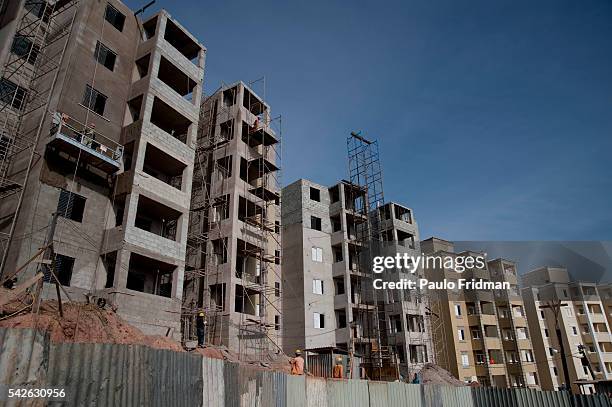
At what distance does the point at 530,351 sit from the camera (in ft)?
203

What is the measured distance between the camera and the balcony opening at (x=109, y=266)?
23.5 metres

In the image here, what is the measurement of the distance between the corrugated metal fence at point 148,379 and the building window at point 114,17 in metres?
25.1

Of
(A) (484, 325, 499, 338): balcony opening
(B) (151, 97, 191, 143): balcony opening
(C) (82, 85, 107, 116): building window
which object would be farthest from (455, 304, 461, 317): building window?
(C) (82, 85, 107, 116): building window

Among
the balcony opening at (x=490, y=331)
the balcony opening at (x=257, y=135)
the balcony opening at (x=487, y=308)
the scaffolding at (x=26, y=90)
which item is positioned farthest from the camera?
the balcony opening at (x=487, y=308)

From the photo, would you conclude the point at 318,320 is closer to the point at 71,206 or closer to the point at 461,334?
the point at 461,334

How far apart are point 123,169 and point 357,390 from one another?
1838 centimetres

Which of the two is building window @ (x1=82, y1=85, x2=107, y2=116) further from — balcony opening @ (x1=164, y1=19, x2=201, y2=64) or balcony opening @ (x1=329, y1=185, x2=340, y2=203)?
balcony opening @ (x1=329, y1=185, x2=340, y2=203)

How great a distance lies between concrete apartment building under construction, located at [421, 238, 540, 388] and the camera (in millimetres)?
56031

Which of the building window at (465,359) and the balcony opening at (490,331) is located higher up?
the balcony opening at (490,331)

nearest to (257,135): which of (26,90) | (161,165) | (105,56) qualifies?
(161,165)

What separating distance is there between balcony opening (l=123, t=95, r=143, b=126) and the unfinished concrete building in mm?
8951

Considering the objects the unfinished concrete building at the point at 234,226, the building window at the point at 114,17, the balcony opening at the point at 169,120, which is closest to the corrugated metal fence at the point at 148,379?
the unfinished concrete building at the point at 234,226

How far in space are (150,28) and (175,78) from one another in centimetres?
369

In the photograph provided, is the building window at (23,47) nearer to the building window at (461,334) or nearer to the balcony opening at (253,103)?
the balcony opening at (253,103)
